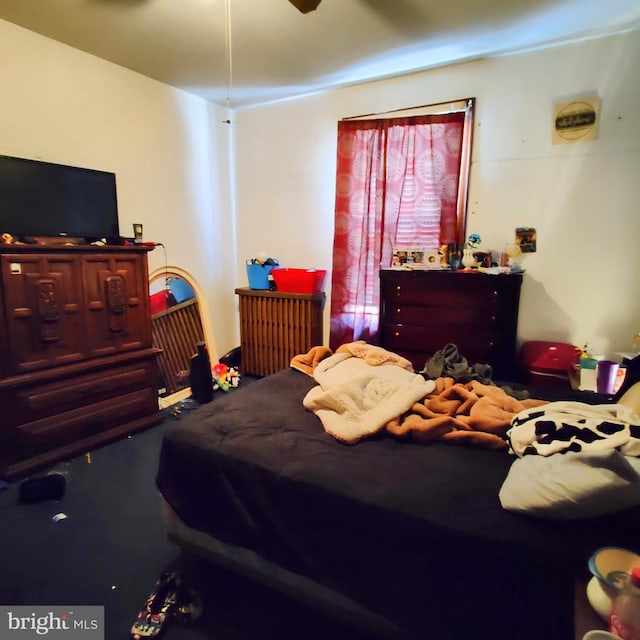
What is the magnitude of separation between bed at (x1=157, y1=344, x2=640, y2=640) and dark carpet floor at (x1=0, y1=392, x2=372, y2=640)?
7.4 inches

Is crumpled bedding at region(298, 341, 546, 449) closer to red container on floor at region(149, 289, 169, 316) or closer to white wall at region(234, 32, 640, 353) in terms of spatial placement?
white wall at region(234, 32, 640, 353)

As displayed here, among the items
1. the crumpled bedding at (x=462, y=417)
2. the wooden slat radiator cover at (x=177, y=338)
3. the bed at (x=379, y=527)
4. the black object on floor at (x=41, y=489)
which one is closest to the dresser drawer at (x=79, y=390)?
the black object on floor at (x=41, y=489)

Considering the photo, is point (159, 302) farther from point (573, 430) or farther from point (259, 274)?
point (573, 430)

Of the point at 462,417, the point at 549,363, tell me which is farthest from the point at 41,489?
the point at 549,363

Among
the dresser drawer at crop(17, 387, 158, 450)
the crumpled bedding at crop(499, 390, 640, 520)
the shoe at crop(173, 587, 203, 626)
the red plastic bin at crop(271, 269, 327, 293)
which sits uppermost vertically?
the red plastic bin at crop(271, 269, 327, 293)

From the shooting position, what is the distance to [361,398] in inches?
60.9

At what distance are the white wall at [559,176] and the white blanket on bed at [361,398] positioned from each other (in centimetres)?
168

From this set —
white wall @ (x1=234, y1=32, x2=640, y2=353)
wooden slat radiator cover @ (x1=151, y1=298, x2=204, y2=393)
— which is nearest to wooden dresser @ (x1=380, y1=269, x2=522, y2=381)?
white wall @ (x1=234, y1=32, x2=640, y2=353)

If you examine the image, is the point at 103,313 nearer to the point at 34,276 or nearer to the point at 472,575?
the point at 34,276

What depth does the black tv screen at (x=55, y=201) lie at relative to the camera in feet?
7.37

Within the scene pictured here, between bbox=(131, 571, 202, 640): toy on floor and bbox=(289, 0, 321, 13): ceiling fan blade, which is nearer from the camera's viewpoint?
bbox=(131, 571, 202, 640): toy on floor

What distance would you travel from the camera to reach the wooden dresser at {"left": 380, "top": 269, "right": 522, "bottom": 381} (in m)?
2.59

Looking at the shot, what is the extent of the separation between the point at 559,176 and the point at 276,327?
8.09 ft

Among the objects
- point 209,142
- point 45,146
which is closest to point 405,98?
point 209,142
